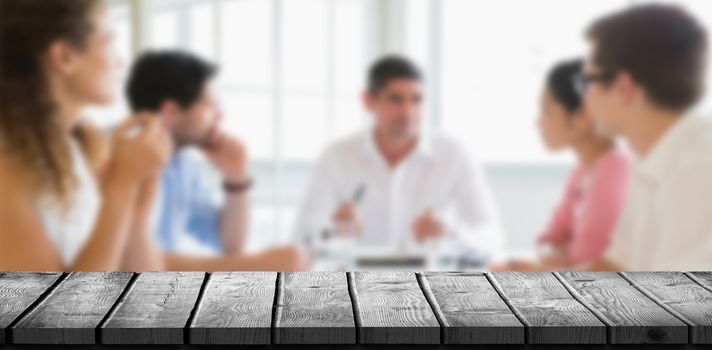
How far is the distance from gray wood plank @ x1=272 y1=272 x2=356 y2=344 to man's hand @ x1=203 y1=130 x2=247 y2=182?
1188 mm

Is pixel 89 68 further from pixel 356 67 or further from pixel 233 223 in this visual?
pixel 356 67

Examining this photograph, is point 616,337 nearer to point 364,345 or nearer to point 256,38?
point 364,345

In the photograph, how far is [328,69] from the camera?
3256mm

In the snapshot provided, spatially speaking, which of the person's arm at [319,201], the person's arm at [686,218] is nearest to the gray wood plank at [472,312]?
the person's arm at [686,218]

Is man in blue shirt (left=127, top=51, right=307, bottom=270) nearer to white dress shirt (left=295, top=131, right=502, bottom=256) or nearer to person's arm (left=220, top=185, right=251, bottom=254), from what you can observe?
person's arm (left=220, top=185, right=251, bottom=254)

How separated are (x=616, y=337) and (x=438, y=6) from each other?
2909 millimetres

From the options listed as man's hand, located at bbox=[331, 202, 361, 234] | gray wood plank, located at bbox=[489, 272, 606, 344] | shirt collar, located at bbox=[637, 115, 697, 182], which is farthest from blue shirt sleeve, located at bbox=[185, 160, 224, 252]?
gray wood plank, located at bbox=[489, 272, 606, 344]

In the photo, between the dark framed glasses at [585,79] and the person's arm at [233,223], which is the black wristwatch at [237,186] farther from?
the dark framed glasses at [585,79]

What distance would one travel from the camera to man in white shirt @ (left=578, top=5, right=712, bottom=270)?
1.26 meters

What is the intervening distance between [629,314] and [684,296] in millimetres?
93

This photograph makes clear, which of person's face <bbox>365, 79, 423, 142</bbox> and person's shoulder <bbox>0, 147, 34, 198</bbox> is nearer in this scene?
person's shoulder <bbox>0, 147, 34, 198</bbox>

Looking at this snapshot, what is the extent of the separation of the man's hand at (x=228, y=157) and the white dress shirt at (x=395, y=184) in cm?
16

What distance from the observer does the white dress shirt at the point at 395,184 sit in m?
1.97

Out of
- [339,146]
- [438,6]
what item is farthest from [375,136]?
[438,6]
